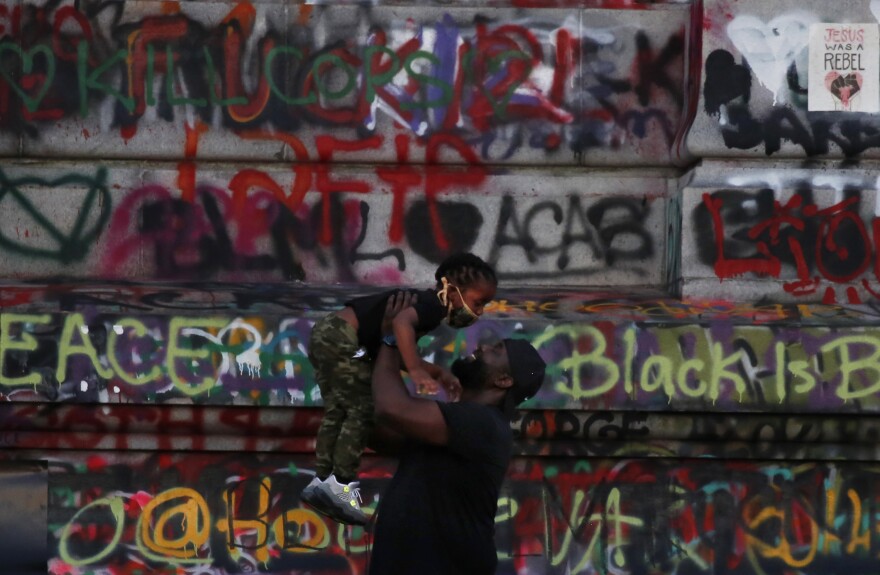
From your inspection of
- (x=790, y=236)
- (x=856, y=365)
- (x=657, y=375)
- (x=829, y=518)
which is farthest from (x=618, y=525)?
(x=790, y=236)

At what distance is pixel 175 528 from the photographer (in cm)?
870

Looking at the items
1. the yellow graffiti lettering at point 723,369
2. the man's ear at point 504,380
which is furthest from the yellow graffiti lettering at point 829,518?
the man's ear at point 504,380

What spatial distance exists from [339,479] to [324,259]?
2988 millimetres

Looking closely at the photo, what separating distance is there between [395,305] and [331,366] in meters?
0.57

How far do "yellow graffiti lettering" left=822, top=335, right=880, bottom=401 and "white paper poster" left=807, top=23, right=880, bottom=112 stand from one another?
1.38m

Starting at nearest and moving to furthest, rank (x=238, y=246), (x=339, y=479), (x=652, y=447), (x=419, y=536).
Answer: (x=419, y=536), (x=339, y=479), (x=652, y=447), (x=238, y=246)

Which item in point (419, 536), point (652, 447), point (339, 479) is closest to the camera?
point (419, 536)

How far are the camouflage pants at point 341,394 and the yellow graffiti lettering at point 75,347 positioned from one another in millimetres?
2271

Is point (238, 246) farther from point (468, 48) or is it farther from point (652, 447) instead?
point (652, 447)

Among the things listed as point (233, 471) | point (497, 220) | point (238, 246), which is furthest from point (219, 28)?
point (233, 471)

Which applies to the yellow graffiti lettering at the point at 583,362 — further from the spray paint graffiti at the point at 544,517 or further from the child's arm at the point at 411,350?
the child's arm at the point at 411,350

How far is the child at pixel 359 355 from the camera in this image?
594cm

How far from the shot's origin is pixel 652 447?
8.69 meters

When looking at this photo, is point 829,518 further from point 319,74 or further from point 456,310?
point 319,74
